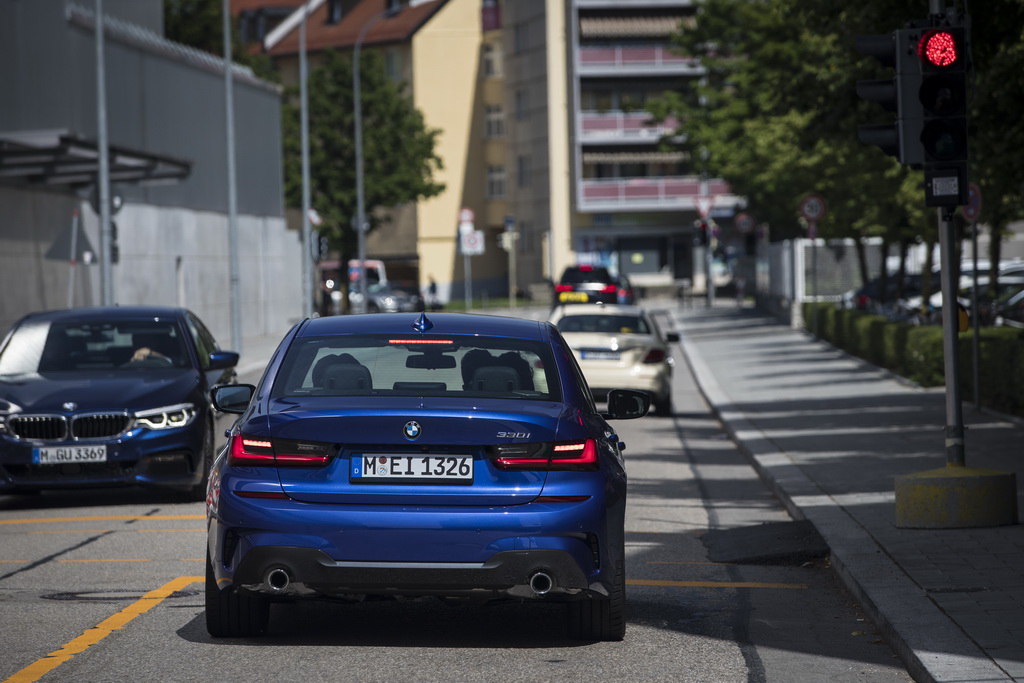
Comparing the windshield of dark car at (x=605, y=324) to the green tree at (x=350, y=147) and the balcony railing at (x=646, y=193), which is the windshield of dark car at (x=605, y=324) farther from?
the balcony railing at (x=646, y=193)

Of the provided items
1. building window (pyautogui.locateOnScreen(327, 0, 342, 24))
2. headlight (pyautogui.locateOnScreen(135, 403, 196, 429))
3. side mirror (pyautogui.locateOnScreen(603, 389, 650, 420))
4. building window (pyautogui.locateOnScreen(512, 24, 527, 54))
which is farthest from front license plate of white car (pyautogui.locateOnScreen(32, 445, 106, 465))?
building window (pyautogui.locateOnScreen(327, 0, 342, 24))

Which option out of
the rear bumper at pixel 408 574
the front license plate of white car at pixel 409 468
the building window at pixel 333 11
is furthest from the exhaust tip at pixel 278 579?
the building window at pixel 333 11

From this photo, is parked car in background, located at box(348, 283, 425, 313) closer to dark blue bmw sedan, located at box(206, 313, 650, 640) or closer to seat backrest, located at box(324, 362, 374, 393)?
seat backrest, located at box(324, 362, 374, 393)

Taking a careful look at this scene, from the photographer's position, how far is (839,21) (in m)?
17.8

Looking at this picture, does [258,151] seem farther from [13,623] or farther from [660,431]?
[13,623]

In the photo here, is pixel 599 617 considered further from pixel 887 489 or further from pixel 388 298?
pixel 388 298

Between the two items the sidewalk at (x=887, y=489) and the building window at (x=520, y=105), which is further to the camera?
the building window at (x=520, y=105)

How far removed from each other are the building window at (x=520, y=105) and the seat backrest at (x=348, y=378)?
3360 inches

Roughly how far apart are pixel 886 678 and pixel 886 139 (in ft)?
16.4

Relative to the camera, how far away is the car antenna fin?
7750 millimetres

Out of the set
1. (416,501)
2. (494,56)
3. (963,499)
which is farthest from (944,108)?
(494,56)

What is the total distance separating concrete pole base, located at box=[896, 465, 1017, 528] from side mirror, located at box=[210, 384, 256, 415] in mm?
4291

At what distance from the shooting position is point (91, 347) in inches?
545

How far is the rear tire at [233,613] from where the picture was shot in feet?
24.1
